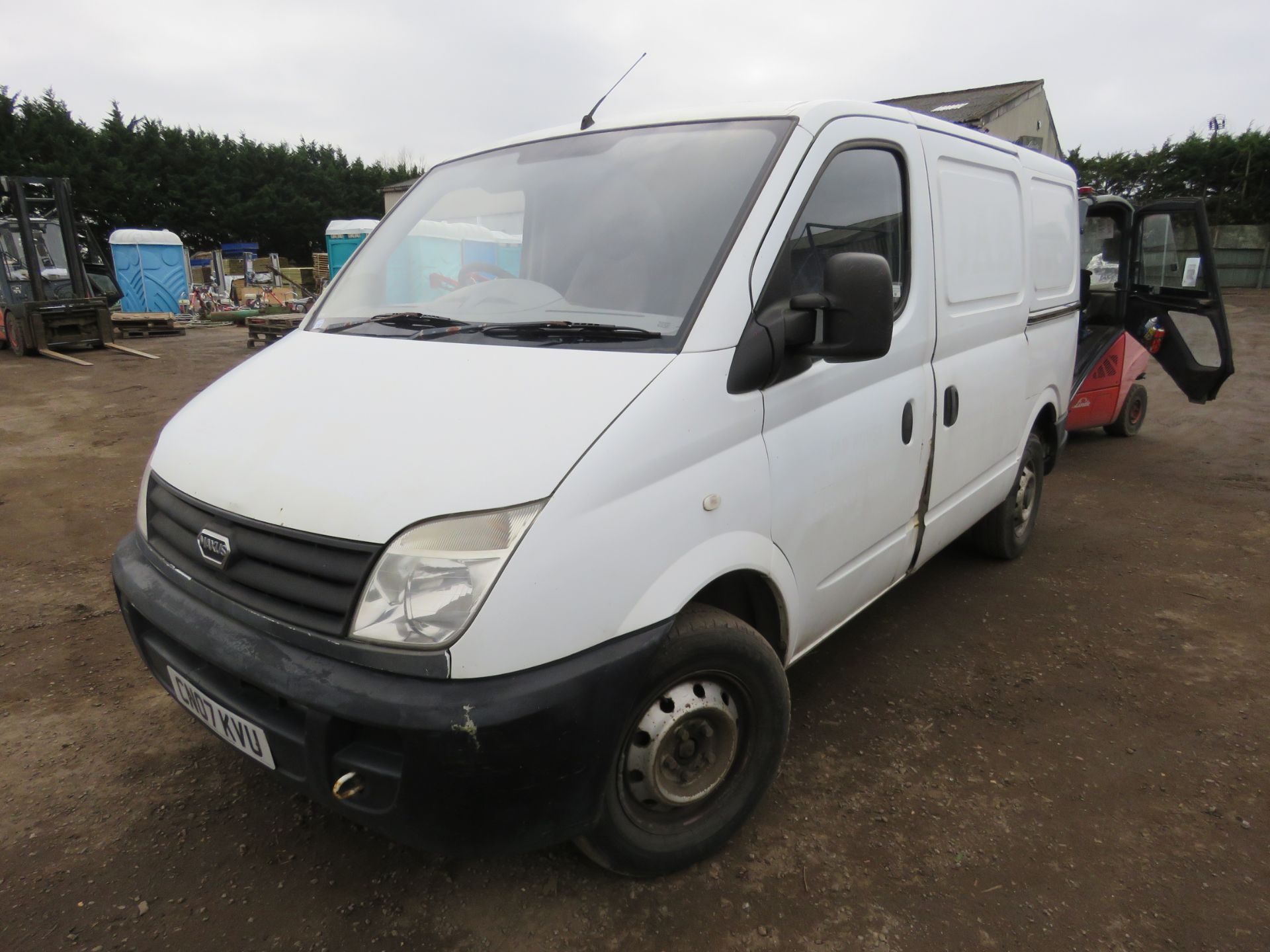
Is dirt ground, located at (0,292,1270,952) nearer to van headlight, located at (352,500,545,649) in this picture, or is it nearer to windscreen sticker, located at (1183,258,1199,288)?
van headlight, located at (352,500,545,649)

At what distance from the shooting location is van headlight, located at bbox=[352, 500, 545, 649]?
1.60m

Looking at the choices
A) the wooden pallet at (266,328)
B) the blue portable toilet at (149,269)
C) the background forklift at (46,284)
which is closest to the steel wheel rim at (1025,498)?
the wooden pallet at (266,328)

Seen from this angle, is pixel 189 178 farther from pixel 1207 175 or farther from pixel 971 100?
pixel 1207 175

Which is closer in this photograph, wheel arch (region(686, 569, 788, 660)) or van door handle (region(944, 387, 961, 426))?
wheel arch (region(686, 569, 788, 660))

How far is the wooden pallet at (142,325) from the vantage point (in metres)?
17.0

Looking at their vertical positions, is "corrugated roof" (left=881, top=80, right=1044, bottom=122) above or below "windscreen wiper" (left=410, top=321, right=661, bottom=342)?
above

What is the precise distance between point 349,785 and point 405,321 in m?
1.41

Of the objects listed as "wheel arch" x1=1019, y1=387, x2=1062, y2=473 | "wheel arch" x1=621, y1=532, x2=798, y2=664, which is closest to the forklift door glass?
"wheel arch" x1=1019, y1=387, x2=1062, y2=473

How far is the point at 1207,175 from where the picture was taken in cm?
2673

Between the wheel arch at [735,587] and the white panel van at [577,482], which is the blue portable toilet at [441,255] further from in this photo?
the wheel arch at [735,587]

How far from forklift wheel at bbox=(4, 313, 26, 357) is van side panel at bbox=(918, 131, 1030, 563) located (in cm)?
1577

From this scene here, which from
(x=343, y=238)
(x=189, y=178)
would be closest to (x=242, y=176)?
(x=189, y=178)

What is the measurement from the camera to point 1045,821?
238cm

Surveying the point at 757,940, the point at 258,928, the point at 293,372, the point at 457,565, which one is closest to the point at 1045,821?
the point at 757,940
